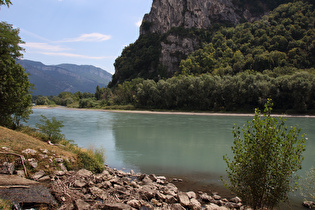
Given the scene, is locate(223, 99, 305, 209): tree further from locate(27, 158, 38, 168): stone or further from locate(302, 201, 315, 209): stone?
locate(27, 158, 38, 168): stone

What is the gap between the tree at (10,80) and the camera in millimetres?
17047

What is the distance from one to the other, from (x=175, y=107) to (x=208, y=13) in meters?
101

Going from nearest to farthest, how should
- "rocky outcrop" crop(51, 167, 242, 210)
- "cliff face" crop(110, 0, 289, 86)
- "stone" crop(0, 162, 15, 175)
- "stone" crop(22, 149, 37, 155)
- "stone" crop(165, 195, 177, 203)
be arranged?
"rocky outcrop" crop(51, 167, 242, 210) → "stone" crop(0, 162, 15, 175) → "stone" crop(165, 195, 177, 203) → "stone" crop(22, 149, 37, 155) → "cliff face" crop(110, 0, 289, 86)

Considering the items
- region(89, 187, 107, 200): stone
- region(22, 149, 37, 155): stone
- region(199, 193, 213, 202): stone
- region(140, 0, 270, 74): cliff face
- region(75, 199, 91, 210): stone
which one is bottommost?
region(199, 193, 213, 202): stone

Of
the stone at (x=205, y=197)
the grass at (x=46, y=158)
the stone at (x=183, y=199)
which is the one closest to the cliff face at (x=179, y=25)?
→ the grass at (x=46, y=158)

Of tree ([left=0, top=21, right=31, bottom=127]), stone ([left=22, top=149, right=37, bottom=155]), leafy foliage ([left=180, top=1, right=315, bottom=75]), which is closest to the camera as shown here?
stone ([left=22, top=149, right=37, bottom=155])

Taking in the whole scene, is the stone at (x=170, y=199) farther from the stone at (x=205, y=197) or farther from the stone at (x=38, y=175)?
the stone at (x=38, y=175)

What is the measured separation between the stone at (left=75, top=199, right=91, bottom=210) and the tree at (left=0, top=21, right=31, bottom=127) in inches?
516

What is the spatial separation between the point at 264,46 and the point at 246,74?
4893 centimetres

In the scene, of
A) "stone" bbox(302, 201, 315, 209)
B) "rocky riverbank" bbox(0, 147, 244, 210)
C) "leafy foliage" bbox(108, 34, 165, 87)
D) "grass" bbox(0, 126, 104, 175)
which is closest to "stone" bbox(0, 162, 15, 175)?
"rocky riverbank" bbox(0, 147, 244, 210)

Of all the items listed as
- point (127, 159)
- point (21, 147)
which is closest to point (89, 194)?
point (21, 147)

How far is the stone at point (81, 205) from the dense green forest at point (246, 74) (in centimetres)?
7125

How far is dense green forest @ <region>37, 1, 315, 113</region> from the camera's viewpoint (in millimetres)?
72312

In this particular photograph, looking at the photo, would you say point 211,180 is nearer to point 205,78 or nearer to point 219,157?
point 219,157
